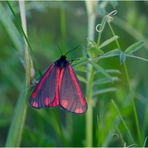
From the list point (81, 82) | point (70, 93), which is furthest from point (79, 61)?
point (81, 82)

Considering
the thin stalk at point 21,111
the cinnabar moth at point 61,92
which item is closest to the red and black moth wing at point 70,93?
the cinnabar moth at point 61,92

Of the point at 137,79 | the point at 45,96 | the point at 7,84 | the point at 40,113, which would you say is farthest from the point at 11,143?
the point at 137,79

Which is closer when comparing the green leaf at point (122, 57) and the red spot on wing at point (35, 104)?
the green leaf at point (122, 57)

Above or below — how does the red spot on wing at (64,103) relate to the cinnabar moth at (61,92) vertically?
below

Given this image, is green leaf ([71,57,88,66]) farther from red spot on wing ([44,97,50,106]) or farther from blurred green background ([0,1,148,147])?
red spot on wing ([44,97,50,106])

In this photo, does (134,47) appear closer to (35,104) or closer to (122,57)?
(122,57)

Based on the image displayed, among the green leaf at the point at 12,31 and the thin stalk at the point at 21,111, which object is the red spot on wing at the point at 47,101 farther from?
the green leaf at the point at 12,31

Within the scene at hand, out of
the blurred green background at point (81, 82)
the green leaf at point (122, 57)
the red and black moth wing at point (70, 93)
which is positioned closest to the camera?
the green leaf at point (122, 57)
